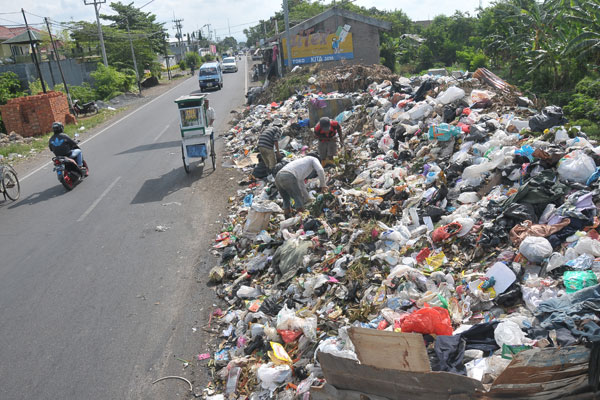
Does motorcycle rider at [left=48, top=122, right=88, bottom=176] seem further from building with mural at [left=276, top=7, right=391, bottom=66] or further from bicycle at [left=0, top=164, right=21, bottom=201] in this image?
building with mural at [left=276, top=7, right=391, bottom=66]

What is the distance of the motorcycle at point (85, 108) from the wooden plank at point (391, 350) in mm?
25379

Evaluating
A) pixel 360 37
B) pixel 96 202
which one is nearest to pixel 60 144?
pixel 96 202

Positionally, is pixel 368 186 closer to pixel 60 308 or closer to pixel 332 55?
pixel 60 308

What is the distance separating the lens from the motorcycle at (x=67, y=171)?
11.1 meters

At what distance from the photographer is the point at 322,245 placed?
6.98 metres

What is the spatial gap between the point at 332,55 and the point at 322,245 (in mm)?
22900

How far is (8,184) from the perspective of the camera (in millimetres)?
10742

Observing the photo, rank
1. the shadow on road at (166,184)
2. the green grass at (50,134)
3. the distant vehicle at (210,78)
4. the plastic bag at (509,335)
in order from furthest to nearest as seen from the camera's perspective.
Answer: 1. the distant vehicle at (210,78)
2. the green grass at (50,134)
3. the shadow on road at (166,184)
4. the plastic bag at (509,335)

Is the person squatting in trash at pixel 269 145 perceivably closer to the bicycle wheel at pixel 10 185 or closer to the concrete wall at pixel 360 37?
the bicycle wheel at pixel 10 185

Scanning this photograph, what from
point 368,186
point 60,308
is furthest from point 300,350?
point 368,186

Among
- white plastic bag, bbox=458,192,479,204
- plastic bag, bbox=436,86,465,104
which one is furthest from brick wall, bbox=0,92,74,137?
white plastic bag, bbox=458,192,479,204

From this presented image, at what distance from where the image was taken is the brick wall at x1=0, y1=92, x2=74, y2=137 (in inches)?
775

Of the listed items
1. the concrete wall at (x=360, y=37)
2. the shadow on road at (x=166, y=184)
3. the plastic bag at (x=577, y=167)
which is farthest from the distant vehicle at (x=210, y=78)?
the plastic bag at (x=577, y=167)

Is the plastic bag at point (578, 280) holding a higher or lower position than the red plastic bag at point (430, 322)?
higher
